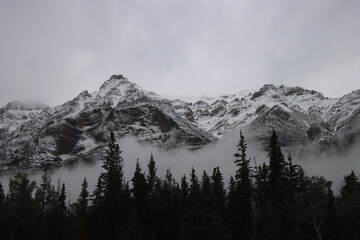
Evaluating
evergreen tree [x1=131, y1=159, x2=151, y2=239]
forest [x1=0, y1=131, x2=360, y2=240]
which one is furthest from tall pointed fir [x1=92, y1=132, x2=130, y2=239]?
evergreen tree [x1=131, y1=159, x2=151, y2=239]

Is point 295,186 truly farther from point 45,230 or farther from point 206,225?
point 45,230

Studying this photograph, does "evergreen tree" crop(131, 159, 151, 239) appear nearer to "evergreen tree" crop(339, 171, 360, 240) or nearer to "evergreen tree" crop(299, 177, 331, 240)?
"evergreen tree" crop(299, 177, 331, 240)

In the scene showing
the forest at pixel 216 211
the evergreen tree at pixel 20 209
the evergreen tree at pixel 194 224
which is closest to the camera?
the forest at pixel 216 211

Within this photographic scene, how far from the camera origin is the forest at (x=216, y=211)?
4578cm

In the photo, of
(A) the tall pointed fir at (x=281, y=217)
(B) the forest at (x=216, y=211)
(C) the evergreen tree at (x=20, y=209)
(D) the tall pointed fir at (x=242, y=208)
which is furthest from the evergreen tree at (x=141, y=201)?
(A) the tall pointed fir at (x=281, y=217)

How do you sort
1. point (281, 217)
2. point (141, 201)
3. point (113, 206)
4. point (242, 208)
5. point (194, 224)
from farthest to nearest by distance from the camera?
point (141, 201)
point (113, 206)
point (242, 208)
point (194, 224)
point (281, 217)

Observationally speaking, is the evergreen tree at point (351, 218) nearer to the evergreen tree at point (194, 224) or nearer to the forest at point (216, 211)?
the forest at point (216, 211)

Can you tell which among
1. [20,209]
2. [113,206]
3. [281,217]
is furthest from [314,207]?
[20,209]

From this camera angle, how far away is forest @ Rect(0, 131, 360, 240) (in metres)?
45.8

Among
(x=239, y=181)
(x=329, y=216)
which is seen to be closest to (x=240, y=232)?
(x=239, y=181)

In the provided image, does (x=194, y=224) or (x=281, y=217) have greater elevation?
(x=194, y=224)

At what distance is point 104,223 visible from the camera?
6312 centimetres

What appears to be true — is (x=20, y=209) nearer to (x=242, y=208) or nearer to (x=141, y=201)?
(x=141, y=201)

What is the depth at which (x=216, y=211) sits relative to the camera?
45.6 metres
